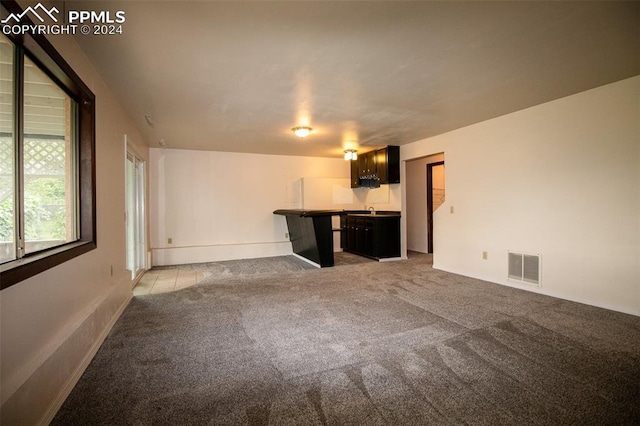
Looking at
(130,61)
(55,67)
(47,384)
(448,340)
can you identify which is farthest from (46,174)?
(448,340)

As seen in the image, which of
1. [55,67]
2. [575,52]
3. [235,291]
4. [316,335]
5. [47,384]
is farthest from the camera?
[235,291]

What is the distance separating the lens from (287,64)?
96.4 inches

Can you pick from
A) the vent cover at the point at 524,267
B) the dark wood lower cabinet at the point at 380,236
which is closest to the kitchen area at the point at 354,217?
the dark wood lower cabinet at the point at 380,236

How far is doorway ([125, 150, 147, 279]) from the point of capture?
4.25m

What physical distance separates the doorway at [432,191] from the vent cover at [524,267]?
2.87 meters

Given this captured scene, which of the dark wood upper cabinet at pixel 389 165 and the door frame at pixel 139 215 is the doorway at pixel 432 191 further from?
the door frame at pixel 139 215

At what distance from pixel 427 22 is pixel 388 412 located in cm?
237

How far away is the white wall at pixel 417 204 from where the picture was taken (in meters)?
6.95

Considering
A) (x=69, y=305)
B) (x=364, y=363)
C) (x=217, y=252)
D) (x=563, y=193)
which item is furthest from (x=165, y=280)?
(x=563, y=193)

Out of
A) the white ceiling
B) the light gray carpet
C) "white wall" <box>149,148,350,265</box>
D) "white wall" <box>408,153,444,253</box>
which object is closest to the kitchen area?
"white wall" <box>149,148,350,265</box>

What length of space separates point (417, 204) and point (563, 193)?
149 inches

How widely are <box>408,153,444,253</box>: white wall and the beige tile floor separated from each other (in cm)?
494

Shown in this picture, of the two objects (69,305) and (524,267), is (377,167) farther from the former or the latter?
(69,305)

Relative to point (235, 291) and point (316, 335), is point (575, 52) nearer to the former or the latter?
point (316, 335)
